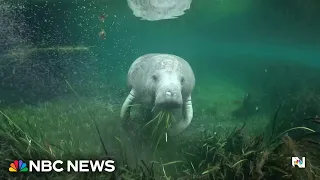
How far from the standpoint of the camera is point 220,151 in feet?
15.2

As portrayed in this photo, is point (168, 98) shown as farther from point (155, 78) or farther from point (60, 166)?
point (60, 166)

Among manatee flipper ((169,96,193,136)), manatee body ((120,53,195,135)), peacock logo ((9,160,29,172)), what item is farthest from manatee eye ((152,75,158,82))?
peacock logo ((9,160,29,172))

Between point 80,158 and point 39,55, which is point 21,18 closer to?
point 39,55

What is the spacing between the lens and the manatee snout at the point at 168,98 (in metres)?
5.13

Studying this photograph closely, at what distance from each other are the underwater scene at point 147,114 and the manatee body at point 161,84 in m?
0.03

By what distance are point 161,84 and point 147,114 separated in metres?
1.09

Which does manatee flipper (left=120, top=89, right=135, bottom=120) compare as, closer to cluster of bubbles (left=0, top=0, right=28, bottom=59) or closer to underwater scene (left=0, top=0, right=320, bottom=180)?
underwater scene (left=0, top=0, right=320, bottom=180)

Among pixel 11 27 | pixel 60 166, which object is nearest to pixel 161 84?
pixel 60 166

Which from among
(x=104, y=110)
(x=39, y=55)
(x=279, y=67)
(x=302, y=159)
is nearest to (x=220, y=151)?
(x=302, y=159)

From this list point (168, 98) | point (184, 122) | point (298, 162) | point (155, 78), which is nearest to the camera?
point (298, 162)

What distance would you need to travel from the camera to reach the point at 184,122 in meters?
6.61

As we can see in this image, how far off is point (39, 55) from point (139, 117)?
10321 millimetres

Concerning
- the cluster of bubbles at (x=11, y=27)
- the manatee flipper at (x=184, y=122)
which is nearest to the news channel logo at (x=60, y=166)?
the manatee flipper at (x=184, y=122)

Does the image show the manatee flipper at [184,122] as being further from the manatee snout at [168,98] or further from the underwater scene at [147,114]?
the manatee snout at [168,98]
